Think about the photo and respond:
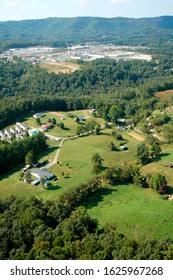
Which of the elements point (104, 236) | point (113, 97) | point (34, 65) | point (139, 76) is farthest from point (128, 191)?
point (34, 65)

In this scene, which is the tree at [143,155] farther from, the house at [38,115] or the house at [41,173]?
the house at [38,115]

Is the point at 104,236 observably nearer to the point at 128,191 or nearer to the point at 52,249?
the point at 52,249

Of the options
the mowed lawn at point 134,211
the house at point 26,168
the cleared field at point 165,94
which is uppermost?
the cleared field at point 165,94

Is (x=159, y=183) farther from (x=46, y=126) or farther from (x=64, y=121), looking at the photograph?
(x=64, y=121)

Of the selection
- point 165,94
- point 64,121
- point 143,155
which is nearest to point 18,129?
point 64,121

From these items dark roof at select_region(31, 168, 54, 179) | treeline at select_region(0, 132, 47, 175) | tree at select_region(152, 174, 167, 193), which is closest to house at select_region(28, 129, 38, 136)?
treeline at select_region(0, 132, 47, 175)

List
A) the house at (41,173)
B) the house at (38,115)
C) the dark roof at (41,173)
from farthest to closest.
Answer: the house at (38,115), the dark roof at (41,173), the house at (41,173)

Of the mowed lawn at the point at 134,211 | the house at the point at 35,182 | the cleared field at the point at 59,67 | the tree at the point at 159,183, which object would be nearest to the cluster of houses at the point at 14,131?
the house at the point at 35,182
